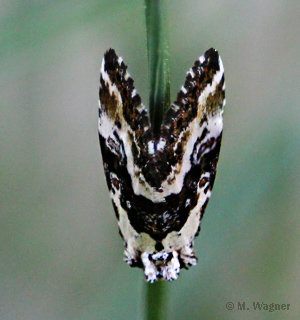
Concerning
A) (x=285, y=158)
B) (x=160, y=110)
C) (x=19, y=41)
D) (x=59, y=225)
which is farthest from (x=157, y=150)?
(x=59, y=225)

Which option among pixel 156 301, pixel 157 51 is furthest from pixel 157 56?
pixel 156 301

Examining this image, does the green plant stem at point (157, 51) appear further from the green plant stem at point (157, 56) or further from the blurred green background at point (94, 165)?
the blurred green background at point (94, 165)

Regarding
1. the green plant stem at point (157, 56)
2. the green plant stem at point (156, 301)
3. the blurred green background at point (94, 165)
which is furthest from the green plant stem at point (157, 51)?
the blurred green background at point (94, 165)

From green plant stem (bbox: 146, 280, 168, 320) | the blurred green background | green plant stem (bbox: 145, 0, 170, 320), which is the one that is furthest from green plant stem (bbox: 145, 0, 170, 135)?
the blurred green background

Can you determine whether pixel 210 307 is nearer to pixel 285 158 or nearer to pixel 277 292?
pixel 277 292

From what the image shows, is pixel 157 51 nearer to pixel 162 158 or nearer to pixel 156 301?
pixel 162 158

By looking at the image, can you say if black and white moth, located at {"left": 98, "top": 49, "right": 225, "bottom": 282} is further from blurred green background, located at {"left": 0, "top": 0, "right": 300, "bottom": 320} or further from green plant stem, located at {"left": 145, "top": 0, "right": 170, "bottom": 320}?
blurred green background, located at {"left": 0, "top": 0, "right": 300, "bottom": 320}
